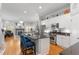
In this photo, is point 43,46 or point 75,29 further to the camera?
point 43,46

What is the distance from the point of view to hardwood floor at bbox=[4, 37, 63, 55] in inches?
76.8

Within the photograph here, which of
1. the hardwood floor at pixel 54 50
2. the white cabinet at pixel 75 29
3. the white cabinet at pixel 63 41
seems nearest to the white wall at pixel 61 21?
the white cabinet at pixel 75 29

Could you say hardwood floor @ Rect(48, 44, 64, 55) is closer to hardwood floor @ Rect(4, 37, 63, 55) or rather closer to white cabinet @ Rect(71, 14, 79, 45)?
hardwood floor @ Rect(4, 37, 63, 55)

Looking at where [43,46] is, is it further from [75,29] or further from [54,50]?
[75,29]

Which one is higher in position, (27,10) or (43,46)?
(27,10)

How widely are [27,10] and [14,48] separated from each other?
0.74m

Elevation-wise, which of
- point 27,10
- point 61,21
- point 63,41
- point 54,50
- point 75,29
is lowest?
point 54,50

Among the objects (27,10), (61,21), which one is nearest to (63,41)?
(61,21)

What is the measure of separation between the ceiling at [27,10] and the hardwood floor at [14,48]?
401 mm

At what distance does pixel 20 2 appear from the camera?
197 cm

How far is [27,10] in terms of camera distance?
199 cm

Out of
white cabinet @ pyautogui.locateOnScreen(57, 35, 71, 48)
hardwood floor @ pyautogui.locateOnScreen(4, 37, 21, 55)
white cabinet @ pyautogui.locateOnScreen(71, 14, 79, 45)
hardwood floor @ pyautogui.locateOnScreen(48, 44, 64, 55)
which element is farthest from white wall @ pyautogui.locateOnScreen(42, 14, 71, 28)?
hardwood floor @ pyautogui.locateOnScreen(4, 37, 21, 55)
